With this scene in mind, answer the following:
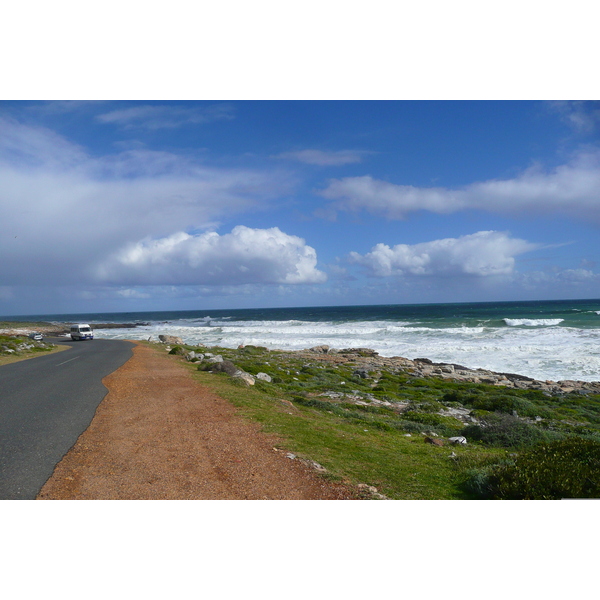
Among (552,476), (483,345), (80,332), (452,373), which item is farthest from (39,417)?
(80,332)

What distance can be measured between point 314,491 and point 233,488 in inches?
48.2

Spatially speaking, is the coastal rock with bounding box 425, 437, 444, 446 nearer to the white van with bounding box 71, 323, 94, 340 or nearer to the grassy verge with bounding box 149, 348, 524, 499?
Result: the grassy verge with bounding box 149, 348, 524, 499

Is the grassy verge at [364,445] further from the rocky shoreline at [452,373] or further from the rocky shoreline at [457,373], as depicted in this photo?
the rocky shoreline at [457,373]

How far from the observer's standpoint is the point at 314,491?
570 cm

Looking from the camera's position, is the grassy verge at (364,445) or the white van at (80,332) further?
the white van at (80,332)

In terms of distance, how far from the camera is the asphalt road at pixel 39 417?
6172 millimetres

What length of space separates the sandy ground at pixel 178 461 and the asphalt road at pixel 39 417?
28cm

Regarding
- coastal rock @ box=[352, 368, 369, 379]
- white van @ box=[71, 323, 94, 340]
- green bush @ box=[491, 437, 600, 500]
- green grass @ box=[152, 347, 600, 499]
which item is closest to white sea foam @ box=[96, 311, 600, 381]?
green grass @ box=[152, 347, 600, 499]

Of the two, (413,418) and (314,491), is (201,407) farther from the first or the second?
(413,418)

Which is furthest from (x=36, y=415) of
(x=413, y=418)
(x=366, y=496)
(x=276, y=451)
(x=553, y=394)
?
(x=553, y=394)

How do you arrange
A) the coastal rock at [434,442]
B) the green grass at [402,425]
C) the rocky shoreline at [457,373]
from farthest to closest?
1. the rocky shoreline at [457,373]
2. the coastal rock at [434,442]
3. the green grass at [402,425]

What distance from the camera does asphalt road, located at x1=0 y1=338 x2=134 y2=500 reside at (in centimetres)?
617

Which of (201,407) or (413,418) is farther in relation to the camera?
(413,418)

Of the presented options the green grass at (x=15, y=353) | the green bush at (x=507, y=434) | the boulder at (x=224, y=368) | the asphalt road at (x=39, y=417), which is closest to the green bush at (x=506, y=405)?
the green bush at (x=507, y=434)
